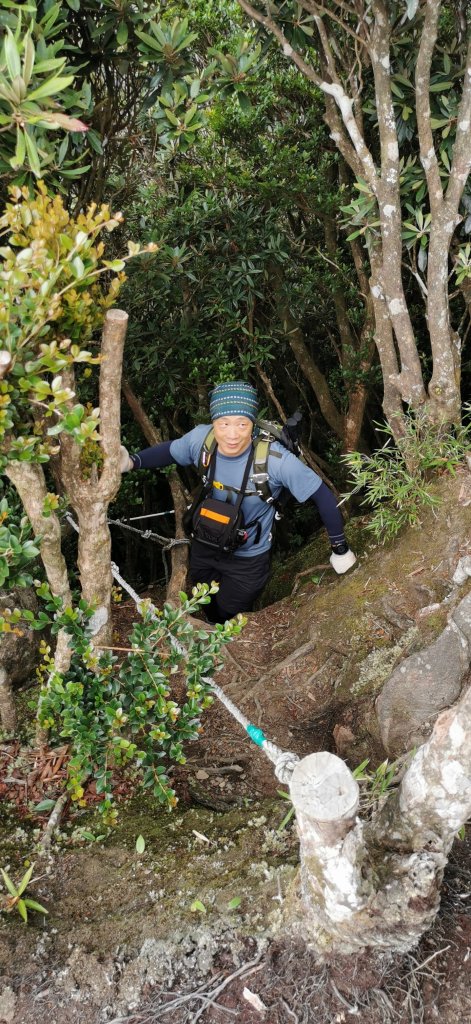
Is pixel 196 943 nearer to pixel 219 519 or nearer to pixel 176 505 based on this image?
pixel 219 519

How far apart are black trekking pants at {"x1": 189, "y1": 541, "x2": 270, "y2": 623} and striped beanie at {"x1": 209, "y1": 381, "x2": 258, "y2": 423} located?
4.42 feet

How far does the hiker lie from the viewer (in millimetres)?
4688

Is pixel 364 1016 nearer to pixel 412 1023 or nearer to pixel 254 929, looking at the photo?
pixel 412 1023

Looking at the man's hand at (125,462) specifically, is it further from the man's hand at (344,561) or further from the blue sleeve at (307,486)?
the man's hand at (344,561)

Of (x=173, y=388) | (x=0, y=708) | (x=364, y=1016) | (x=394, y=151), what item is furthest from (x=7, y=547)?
(x=173, y=388)

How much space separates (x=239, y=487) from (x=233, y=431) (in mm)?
480

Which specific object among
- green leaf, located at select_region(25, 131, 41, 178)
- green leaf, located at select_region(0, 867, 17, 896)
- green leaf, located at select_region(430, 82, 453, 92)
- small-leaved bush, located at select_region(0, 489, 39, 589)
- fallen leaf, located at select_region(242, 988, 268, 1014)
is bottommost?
fallen leaf, located at select_region(242, 988, 268, 1014)

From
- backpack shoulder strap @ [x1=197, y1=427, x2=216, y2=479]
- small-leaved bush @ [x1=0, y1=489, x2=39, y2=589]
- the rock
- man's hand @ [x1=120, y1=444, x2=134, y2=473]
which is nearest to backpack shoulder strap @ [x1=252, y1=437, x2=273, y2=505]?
backpack shoulder strap @ [x1=197, y1=427, x2=216, y2=479]

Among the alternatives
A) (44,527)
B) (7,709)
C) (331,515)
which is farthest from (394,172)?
(7,709)

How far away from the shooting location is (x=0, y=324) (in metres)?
2.26

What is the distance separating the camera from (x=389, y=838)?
228cm

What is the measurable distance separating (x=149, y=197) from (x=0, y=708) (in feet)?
13.4

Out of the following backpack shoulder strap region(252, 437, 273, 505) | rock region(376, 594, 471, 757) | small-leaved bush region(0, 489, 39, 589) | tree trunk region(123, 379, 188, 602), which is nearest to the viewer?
small-leaved bush region(0, 489, 39, 589)

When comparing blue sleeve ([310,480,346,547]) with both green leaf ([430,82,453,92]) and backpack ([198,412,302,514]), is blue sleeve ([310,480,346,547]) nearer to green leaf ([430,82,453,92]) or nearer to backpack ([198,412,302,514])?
backpack ([198,412,302,514])
